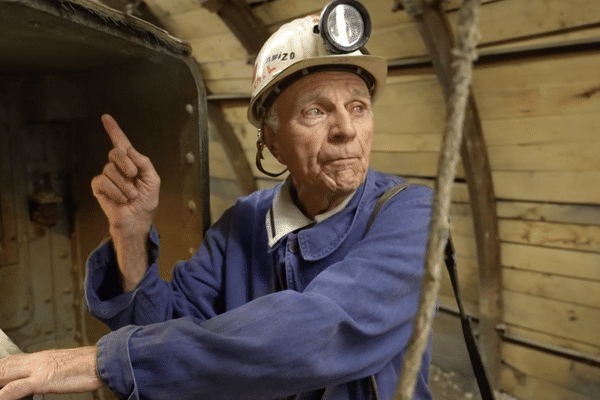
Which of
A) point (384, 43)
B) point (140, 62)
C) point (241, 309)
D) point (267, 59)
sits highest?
point (384, 43)

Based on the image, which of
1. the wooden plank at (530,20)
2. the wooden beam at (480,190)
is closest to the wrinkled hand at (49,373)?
the wooden beam at (480,190)

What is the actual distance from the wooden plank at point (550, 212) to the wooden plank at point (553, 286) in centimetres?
42

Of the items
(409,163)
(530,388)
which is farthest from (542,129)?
(530,388)

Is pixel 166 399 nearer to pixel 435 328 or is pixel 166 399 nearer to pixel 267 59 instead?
pixel 267 59

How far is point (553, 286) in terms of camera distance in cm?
326

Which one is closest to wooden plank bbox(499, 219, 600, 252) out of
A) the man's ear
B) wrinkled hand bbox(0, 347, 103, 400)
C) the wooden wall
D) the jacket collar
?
the wooden wall

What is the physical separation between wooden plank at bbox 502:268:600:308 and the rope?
125 inches

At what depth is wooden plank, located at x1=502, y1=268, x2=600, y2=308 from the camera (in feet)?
10.1

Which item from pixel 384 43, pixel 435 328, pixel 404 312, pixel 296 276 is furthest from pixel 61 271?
pixel 435 328

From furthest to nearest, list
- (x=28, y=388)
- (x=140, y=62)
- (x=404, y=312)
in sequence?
1. (x=140, y=62)
2. (x=404, y=312)
3. (x=28, y=388)

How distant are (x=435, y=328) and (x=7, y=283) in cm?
321

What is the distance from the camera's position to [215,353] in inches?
40.1

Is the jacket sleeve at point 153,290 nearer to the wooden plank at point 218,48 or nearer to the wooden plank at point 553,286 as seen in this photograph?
the wooden plank at point 553,286

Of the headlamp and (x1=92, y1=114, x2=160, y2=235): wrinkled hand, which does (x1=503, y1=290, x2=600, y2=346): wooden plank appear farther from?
(x1=92, y1=114, x2=160, y2=235): wrinkled hand
